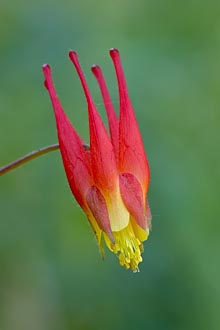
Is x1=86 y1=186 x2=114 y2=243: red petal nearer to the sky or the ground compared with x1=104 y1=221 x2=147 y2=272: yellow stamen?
nearer to the sky

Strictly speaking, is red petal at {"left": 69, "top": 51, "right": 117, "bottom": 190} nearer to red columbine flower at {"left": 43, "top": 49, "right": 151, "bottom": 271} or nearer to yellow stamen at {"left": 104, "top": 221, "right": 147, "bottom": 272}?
red columbine flower at {"left": 43, "top": 49, "right": 151, "bottom": 271}

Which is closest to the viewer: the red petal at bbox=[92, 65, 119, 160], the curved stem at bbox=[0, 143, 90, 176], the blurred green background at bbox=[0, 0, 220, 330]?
the curved stem at bbox=[0, 143, 90, 176]

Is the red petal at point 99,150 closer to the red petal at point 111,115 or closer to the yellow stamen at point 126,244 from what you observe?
the red petal at point 111,115

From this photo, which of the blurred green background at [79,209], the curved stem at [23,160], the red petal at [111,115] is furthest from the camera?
the blurred green background at [79,209]

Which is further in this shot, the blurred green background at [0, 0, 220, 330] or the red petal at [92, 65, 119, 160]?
the blurred green background at [0, 0, 220, 330]

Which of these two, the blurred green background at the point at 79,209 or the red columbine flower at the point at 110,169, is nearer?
the red columbine flower at the point at 110,169

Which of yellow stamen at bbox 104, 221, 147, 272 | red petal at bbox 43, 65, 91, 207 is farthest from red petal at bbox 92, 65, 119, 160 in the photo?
yellow stamen at bbox 104, 221, 147, 272

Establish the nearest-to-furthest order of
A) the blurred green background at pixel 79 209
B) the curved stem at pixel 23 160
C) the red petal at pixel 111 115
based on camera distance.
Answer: the curved stem at pixel 23 160, the red petal at pixel 111 115, the blurred green background at pixel 79 209

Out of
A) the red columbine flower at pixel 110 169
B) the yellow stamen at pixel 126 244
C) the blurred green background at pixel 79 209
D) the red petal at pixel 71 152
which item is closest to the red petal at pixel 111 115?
the red columbine flower at pixel 110 169
